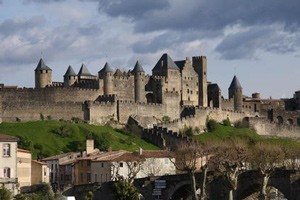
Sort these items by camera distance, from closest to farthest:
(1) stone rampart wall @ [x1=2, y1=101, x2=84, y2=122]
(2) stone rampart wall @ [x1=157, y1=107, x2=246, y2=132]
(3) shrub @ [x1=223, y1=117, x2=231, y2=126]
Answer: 1. (1) stone rampart wall @ [x1=2, y1=101, x2=84, y2=122]
2. (2) stone rampart wall @ [x1=157, y1=107, x2=246, y2=132]
3. (3) shrub @ [x1=223, y1=117, x2=231, y2=126]

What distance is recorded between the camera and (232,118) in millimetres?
151750

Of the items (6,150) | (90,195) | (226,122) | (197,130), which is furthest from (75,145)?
(226,122)

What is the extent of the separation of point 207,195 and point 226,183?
14.7 feet

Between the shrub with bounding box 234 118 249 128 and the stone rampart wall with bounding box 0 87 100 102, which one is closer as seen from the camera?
the stone rampart wall with bounding box 0 87 100 102

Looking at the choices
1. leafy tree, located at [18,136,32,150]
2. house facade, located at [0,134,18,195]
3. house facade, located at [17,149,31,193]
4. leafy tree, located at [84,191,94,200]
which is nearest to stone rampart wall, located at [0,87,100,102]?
leafy tree, located at [18,136,32,150]

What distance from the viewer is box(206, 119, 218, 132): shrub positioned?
141125mm

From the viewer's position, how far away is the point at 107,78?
136750mm

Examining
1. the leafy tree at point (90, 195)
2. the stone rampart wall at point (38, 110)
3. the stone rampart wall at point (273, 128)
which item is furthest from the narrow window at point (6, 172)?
the stone rampart wall at point (273, 128)

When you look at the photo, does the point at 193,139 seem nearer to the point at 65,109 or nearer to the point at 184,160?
the point at 65,109

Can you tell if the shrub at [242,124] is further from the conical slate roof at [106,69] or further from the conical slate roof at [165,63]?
the conical slate roof at [106,69]

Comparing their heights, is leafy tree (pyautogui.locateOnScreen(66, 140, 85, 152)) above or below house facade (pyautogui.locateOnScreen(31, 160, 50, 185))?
above

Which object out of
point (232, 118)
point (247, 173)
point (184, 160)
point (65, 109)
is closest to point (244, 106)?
point (232, 118)

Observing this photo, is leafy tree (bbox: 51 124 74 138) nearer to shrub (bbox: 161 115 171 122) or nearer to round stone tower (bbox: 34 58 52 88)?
round stone tower (bbox: 34 58 52 88)

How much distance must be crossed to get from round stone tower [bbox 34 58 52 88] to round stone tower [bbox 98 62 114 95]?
828 cm
